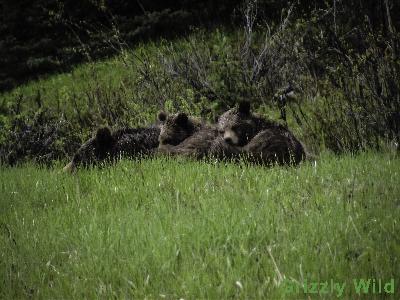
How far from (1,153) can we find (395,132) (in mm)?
6213

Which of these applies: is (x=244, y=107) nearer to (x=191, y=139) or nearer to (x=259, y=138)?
(x=259, y=138)

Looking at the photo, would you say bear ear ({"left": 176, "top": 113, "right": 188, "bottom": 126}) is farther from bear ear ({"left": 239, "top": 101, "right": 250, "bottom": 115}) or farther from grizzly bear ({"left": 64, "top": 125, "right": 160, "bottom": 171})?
bear ear ({"left": 239, "top": 101, "right": 250, "bottom": 115})

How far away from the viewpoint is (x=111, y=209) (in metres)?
4.48

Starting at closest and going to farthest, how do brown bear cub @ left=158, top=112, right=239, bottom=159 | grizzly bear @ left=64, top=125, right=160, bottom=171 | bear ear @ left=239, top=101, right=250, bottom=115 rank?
1. brown bear cub @ left=158, top=112, right=239, bottom=159
2. bear ear @ left=239, top=101, right=250, bottom=115
3. grizzly bear @ left=64, top=125, right=160, bottom=171

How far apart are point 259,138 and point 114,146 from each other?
75.0 inches

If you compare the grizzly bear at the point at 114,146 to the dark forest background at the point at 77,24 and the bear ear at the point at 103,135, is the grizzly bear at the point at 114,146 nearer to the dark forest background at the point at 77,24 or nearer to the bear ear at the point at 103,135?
the bear ear at the point at 103,135

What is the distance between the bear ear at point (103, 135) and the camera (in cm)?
650

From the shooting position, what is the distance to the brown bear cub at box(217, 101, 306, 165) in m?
5.90

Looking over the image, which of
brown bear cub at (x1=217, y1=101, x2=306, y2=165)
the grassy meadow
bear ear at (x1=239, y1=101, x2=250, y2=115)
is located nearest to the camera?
the grassy meadow

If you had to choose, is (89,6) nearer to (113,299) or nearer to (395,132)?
(395,132)

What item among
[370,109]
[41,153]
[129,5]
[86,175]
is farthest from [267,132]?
[129,5]

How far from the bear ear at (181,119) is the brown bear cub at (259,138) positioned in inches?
17.6

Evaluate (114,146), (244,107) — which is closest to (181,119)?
(244,107)

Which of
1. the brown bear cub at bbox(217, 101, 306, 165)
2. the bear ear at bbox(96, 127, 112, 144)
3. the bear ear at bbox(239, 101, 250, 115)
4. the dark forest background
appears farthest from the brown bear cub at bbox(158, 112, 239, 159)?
the dark forest background
